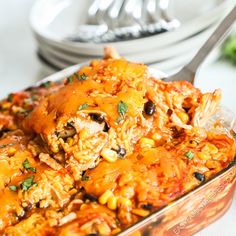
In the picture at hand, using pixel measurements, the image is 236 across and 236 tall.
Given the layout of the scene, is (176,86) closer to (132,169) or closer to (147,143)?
(147,143)

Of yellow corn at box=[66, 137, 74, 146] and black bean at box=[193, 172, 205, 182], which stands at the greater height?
yellow corn at box=[66, 137, 74, 146]

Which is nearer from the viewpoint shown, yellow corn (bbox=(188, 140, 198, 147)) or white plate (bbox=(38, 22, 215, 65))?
yellow corn (bbox=(188, 140, 198, 147))

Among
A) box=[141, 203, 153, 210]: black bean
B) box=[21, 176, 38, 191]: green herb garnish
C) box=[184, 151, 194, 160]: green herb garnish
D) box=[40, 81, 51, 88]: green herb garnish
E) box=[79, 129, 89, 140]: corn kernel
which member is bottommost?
box=[40, 81, 51, 88]: green herb garnish

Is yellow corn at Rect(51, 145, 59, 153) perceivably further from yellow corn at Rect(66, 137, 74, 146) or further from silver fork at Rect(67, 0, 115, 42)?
silver fork at Rect(67, 0, 115, 42)

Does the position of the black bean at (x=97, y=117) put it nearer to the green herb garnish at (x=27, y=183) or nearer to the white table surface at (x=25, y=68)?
the green herb garnish at (x=27, y=183)

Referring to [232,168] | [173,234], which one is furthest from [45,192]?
[232,168]

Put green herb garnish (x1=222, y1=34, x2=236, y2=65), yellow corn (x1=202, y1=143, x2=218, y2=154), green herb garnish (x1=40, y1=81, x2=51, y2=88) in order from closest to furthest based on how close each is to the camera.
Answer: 1. yellow corn (x1=202, y1=143, x2=218, y2=154)
2. green herb garnish (x1=40, y1=81, x2=51, y2=88)
3. green herb garnish (x1=222, y1=34, x2=236, y2=65)

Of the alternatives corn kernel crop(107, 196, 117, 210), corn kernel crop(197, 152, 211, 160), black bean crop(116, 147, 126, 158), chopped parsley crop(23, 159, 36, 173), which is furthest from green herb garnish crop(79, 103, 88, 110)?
corn kernel crop(197, 152, 211, 160)

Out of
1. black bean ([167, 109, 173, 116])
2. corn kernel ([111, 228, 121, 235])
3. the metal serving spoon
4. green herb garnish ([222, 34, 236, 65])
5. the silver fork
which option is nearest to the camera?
corn kernel ([111, 228, 121, 235])

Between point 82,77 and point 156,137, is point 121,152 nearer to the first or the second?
point 156,137
